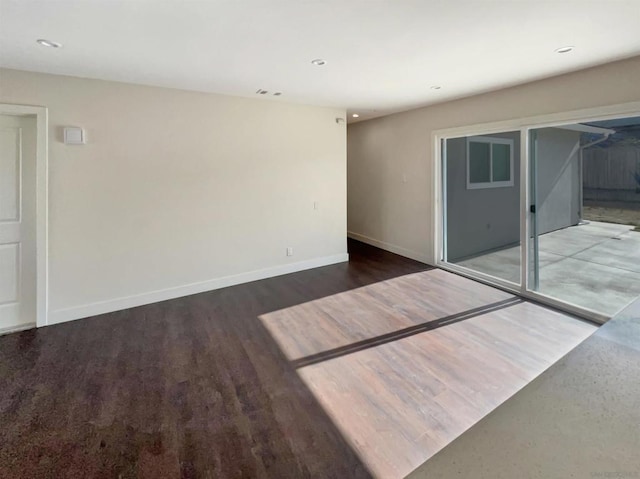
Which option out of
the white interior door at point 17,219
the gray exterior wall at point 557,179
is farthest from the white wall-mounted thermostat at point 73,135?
the gray exterior wall at point 557,179

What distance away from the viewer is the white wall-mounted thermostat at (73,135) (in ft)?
11.6

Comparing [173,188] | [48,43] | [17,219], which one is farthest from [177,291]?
[48,43]

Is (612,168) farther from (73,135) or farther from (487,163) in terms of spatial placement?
(73,135)

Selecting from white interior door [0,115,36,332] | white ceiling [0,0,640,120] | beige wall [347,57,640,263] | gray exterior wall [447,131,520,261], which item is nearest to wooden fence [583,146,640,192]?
beige wall [347,57,640,263]

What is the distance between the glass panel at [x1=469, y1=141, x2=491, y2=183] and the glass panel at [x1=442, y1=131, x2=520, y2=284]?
0.02 metres

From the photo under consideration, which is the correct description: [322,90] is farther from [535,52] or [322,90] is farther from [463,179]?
[463,179]

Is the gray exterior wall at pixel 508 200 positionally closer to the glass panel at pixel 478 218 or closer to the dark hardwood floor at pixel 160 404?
the glass panel at pixel 478 218

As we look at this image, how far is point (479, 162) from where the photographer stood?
5953 mm

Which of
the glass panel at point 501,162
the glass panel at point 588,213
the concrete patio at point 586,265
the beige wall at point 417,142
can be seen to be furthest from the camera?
the glass panel at point 501,162

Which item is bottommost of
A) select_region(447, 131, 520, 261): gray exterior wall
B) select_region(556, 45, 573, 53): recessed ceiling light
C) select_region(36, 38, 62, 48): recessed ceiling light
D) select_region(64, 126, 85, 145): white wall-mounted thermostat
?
select_region(447, 131, 520, 261): gray exterior wall

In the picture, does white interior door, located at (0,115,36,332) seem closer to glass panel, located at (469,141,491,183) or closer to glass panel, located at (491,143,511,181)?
glass panel, located at (469,141,491,183)

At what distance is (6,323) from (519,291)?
5708 mm

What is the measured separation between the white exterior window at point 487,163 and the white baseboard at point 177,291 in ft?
8.94

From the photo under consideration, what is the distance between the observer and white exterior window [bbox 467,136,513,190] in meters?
5.73
